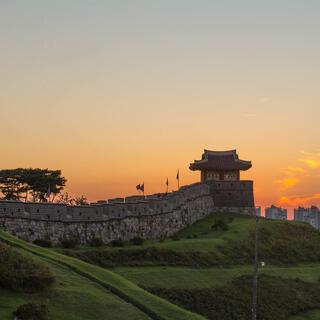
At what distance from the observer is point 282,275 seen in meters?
60.1

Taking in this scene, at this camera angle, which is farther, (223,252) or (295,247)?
(295,247)

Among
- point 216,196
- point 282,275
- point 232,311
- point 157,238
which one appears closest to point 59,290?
point 232,311

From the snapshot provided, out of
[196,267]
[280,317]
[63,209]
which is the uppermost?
[63,209]

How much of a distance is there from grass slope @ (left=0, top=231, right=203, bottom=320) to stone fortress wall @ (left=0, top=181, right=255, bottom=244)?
9035 millimetres

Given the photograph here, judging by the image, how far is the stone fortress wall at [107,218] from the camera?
53906 mm

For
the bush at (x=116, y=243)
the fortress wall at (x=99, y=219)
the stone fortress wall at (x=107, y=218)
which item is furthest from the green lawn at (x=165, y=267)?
the fortress wall at (x=99, y=219)

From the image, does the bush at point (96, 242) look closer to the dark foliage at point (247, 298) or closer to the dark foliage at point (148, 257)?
the dark foliage at point (148, 257)

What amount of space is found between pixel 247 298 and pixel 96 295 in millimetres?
18067

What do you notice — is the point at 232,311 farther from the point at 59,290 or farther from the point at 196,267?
the point at 59,290

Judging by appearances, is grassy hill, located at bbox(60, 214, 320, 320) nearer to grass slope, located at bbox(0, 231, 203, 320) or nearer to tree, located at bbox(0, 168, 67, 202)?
grass slope, located at bbox(0, 231, 203, 320)

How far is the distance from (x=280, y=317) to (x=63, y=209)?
2130 centimetres

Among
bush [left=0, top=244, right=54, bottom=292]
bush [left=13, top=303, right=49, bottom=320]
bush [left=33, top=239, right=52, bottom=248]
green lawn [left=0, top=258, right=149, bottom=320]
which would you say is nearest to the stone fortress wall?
bush [left=33, top=239, right=52, bottom=248]

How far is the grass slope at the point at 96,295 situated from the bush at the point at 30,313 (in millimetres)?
991

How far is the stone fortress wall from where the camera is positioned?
53906 mm
